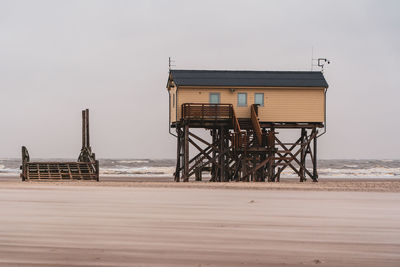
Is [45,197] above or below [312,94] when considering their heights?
below

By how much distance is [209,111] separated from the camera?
1449 inches

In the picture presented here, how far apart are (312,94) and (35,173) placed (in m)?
16.2

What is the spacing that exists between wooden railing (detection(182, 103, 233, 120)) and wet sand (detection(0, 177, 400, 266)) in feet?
57.7

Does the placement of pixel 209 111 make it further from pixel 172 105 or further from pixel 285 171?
pixel 285 171

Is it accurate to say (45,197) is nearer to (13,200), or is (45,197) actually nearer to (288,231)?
(13,200)

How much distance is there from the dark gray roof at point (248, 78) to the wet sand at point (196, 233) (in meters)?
18.4

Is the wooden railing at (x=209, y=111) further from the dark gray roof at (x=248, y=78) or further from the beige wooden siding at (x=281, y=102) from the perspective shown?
the dark gray roof at (x=248, y=78)

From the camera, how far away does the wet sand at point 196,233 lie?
30.6 feet

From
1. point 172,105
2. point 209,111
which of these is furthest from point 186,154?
point 172,105

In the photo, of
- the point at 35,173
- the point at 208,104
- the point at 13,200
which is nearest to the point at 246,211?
the point at 13,200

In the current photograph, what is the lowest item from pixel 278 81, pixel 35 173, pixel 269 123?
pixel 35 173

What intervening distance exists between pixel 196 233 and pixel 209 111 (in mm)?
25109

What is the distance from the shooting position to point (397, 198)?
22125 mm

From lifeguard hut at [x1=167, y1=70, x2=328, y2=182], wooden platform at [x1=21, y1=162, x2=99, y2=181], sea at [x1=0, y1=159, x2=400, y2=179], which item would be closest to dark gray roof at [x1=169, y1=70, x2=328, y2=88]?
lifeguard hut at [x1=167, y1=70, x2=328, y2=182]
